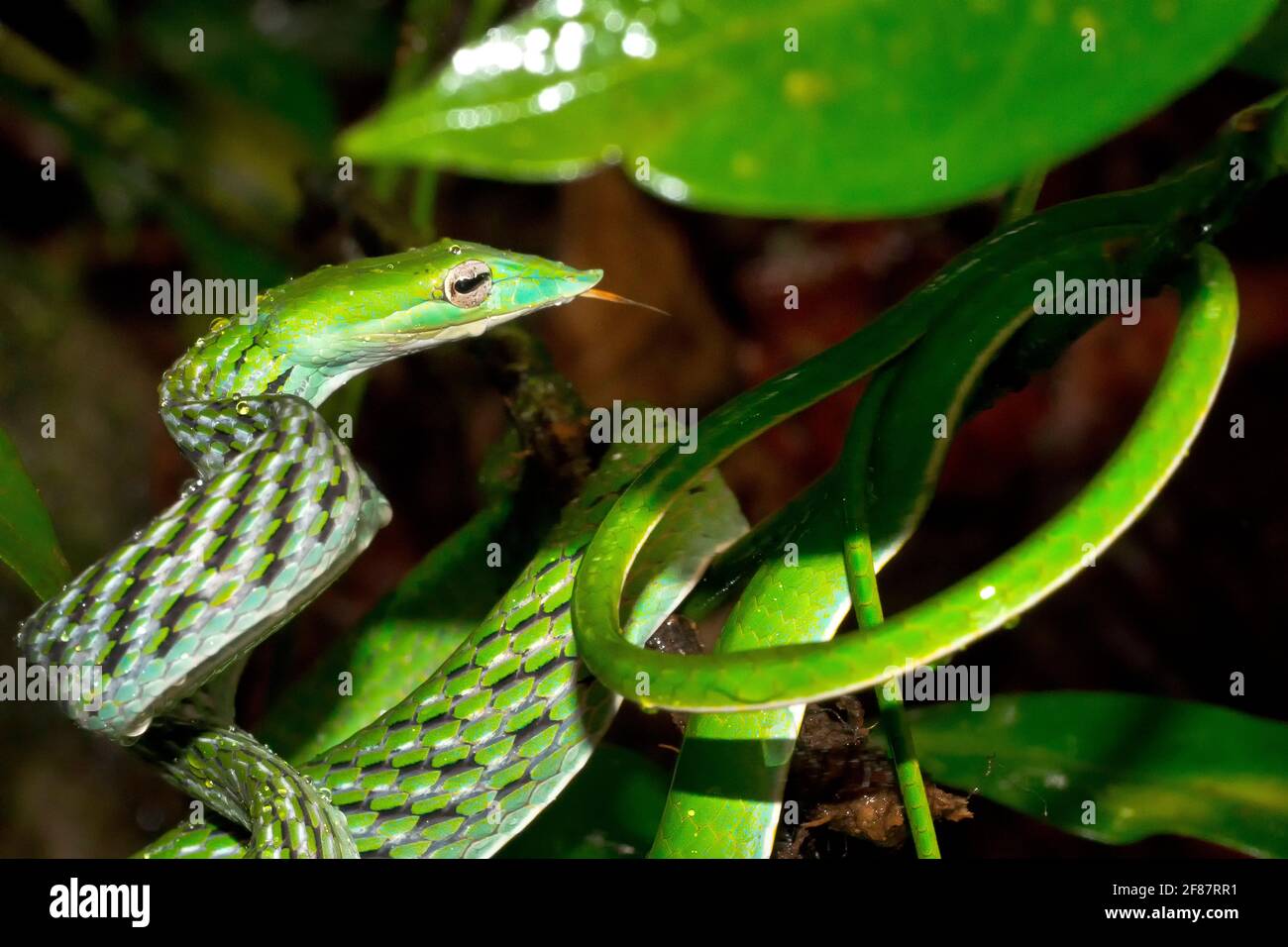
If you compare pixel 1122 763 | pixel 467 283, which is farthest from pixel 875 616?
pixel 467 283

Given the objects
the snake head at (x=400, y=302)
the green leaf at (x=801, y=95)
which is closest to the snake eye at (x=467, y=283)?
the snake head at (x=400, y=302)

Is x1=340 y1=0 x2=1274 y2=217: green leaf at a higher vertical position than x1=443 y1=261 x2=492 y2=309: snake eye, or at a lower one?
higher

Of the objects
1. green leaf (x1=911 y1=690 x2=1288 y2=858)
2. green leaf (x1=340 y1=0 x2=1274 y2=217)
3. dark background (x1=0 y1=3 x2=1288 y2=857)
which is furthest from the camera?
dark background (x1=0 y1=3 x2=1288 y2=857)

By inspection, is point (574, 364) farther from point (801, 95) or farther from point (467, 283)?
point (801, 95)

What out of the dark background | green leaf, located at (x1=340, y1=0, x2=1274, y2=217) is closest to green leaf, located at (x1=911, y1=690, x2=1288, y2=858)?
green leaf, located at (x1=340, y1=0, x2=1274, y2=217)

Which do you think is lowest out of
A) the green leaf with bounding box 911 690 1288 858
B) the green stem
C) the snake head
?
the green leaf with bounding box 911 690 1288 858

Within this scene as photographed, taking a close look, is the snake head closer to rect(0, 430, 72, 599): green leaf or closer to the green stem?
rect(0, 430, 72, 599): green leaf

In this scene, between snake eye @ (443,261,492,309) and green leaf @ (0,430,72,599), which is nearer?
green leaf @ (0,430,72,599)
